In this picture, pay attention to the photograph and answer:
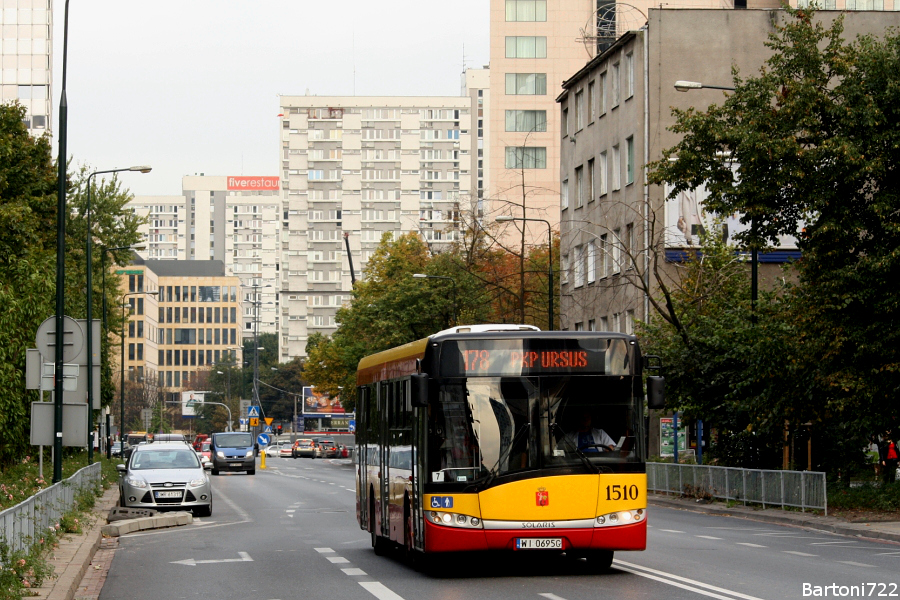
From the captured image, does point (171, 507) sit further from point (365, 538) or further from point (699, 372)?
point (699, 372)

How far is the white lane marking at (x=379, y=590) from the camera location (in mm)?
13492

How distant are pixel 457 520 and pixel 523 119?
93.7 meters

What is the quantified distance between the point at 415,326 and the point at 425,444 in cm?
5475

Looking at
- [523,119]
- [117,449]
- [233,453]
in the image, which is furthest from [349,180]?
[233,453]

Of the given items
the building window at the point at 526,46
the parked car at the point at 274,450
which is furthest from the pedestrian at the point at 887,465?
the parked car at the point at 274,450

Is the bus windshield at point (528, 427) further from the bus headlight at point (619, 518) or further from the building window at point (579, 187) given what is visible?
the building window at point (579, 187)

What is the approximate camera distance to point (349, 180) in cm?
17075

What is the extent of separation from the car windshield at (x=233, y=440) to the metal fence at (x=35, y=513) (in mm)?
38545

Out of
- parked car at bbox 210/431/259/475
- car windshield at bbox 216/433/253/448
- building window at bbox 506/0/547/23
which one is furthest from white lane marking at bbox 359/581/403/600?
building window at bbox 506/0/547/23

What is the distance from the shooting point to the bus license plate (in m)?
14.8

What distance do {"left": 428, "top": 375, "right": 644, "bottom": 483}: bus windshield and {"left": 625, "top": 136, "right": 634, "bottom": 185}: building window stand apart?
42069 millimetres

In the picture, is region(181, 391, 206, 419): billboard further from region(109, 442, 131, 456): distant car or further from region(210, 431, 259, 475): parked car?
region(210, 431, 259, 475): parked car

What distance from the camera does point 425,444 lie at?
15.1m

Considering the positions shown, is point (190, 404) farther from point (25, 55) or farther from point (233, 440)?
point (233, 440)
